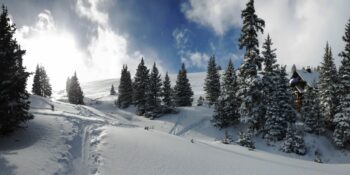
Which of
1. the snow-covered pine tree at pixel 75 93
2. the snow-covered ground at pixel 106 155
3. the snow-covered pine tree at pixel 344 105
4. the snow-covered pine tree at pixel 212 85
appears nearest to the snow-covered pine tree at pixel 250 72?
the snow-covered pine tree at pixel 344 105

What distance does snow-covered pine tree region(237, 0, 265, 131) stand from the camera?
1411 inches

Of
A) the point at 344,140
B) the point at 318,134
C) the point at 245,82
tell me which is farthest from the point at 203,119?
the point at 344,140

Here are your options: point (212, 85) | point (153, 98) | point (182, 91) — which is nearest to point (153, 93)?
point (153, 98)

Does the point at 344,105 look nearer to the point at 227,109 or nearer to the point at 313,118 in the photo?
the point at 313,118

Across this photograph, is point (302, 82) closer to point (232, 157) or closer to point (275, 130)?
point (275, 130)

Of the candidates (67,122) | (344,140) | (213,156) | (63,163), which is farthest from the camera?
(344,140)

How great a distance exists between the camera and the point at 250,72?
36.2m

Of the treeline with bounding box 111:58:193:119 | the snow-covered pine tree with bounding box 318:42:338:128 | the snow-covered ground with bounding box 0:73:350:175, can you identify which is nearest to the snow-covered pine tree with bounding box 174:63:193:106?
the treeline with bounding box 111:58:193:119

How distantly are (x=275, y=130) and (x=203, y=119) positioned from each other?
14.6m

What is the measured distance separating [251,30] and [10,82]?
91.0 ft

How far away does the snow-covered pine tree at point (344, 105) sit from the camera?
3447 cm

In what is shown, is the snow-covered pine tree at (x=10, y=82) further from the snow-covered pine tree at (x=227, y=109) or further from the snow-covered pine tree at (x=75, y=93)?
the snow-covered pine tree at (x=75, y=93)

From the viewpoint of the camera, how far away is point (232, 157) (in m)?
17.9

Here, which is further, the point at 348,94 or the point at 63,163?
the point at 348,94
